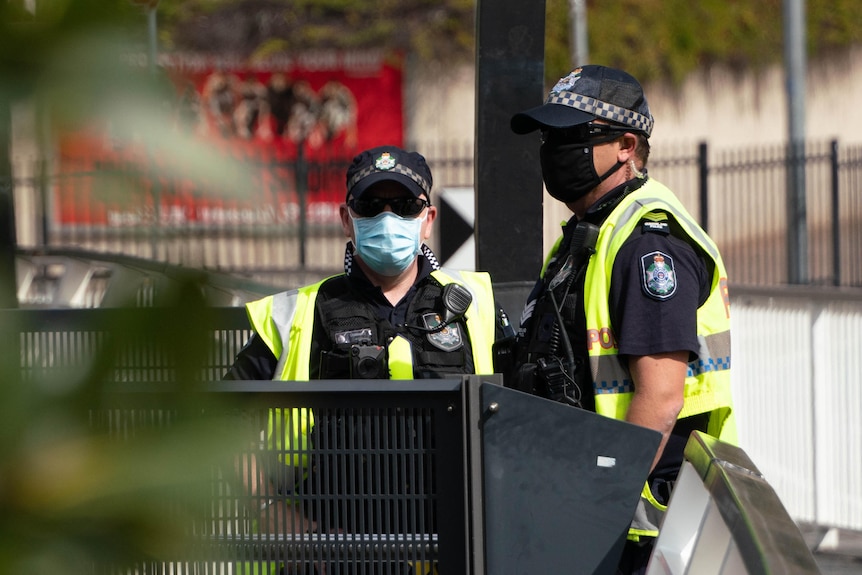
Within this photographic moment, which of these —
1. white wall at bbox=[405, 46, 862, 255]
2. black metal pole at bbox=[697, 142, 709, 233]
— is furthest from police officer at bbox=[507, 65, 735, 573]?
white wall at bbox=[405, 46, 862, 255]

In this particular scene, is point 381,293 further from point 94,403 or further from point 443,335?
point 94,403

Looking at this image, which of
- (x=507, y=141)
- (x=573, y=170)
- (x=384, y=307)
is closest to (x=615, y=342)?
(x=573, y=170)

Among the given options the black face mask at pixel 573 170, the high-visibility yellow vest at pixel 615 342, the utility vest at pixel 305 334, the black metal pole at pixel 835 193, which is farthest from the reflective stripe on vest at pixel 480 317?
the black metal pole at pixel 835 193

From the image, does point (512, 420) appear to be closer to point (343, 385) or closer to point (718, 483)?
point (343, 385)

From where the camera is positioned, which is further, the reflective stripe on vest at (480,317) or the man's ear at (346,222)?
the man's ear at (346,222)

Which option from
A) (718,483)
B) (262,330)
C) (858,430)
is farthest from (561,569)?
(858,430)

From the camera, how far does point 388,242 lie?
331 centimetres

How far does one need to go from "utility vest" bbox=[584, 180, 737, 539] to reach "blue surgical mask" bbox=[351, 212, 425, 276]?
2.36ft

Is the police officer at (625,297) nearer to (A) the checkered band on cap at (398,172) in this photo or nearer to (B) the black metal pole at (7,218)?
(A) the checkered band on cap at (398,172)

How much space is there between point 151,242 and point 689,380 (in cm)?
240

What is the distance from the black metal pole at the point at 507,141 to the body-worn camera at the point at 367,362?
0.90 m

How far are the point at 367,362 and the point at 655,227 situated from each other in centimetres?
78

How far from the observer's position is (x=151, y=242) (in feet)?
1.56

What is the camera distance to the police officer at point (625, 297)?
2596mm
